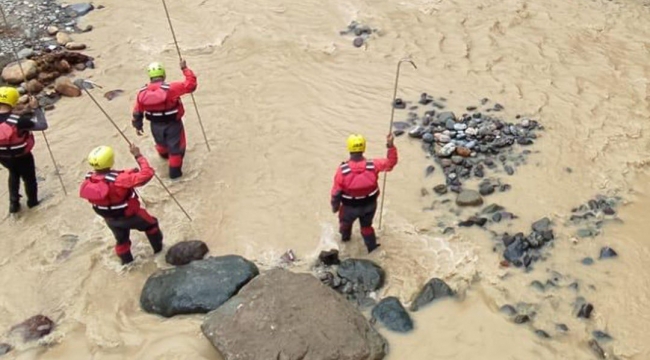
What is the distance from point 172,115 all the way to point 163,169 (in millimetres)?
939

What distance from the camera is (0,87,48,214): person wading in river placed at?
316 inches

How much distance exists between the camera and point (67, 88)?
36.1 ft

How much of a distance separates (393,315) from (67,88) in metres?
7.05

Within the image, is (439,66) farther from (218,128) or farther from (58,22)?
(58,22)

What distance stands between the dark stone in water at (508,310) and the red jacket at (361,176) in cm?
177

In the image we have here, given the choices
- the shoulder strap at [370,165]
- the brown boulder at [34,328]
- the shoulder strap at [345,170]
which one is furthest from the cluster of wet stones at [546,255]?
the brown boulder at [34,328]

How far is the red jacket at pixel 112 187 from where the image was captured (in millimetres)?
6965

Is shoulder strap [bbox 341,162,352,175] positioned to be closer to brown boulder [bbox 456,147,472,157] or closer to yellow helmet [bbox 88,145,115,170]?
yellow helmet [bbox 88,145,115,170]

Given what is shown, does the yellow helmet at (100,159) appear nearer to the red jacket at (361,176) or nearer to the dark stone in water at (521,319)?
the red jacket at (361,176)

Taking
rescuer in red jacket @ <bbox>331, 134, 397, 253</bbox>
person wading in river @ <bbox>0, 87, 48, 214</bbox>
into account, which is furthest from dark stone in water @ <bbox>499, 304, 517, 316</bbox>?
person wading in river @ <bbox>0, 87, 48, 214</bbox>

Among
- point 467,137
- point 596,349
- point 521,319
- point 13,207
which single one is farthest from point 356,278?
point 13,207

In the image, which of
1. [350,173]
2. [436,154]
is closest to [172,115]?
[350,173]

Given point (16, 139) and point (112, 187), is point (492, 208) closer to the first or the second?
point (112, 187)

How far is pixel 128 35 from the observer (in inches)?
503
